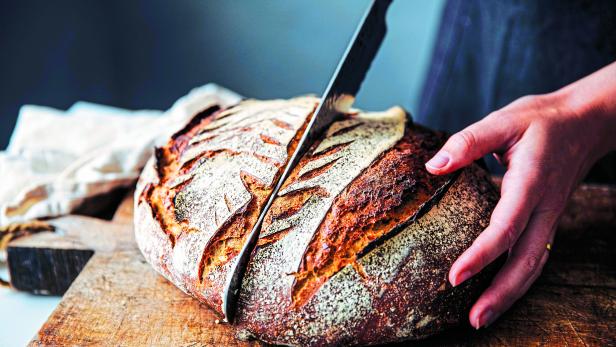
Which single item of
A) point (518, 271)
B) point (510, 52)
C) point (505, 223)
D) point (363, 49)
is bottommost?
point (518, 271)

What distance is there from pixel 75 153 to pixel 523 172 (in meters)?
1.48

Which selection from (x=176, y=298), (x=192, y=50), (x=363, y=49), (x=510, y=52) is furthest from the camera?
(x=192, y=50)

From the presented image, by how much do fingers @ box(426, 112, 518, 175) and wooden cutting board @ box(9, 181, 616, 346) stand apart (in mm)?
334

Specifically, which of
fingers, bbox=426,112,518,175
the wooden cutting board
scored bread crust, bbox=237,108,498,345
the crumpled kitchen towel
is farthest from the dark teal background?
scored bread crust, bbox=237,108,498,345

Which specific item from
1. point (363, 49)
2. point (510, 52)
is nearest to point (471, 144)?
point (363, 49)

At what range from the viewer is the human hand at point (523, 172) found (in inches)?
43.1

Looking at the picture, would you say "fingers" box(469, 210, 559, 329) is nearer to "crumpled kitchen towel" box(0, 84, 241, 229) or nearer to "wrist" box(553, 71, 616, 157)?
"wrist" box(553, 71, 616, 157)

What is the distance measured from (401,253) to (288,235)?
208mm

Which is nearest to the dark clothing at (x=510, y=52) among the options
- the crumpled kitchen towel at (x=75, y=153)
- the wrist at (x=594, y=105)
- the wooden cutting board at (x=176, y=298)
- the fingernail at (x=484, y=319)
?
the wooden cutting board at (x=176, y=298)

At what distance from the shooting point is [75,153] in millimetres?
1983

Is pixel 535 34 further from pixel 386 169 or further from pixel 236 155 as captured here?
pixel 236 155

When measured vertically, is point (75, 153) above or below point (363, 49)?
below

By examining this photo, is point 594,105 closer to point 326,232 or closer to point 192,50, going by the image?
point 326,232

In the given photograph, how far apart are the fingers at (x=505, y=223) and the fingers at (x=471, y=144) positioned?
0.07 m
